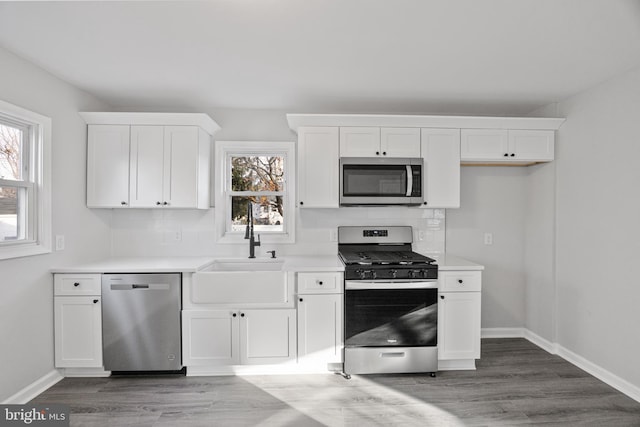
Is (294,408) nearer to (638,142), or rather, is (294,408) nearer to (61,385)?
(61,385)

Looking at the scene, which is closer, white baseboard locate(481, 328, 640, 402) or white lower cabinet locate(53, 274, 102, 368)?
white baseboard locate(481, 328, 640, 402)

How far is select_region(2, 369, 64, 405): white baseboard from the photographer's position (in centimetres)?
219

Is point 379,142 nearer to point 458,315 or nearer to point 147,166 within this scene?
point 458,315

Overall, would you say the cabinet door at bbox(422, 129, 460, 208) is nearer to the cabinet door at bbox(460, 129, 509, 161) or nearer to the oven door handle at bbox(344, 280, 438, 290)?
the cabinet door at bbox(460, 129, 509, 161)

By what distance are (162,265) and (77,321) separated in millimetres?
758

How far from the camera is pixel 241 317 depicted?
2633 millimetres

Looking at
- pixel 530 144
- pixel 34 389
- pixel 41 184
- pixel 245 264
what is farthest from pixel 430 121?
pixel 34 389

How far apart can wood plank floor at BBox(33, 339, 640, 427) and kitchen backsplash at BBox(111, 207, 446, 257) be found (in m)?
1.18

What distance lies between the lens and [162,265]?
2.66 metres

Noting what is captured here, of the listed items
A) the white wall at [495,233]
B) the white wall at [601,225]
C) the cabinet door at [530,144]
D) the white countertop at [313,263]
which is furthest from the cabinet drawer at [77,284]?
the white wall at [601,225]

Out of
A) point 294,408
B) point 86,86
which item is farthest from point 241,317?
point 86,86

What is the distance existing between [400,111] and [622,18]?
5.93 feet

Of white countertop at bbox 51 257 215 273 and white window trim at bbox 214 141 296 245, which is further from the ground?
white window trim at bbox 214 141 296 245

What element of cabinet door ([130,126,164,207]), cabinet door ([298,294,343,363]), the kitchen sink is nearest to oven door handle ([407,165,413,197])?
cabinet door ([298,294,343,363])
